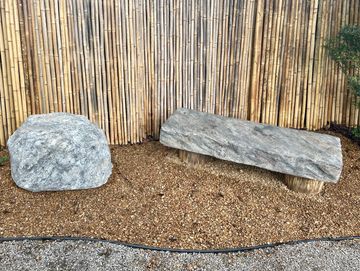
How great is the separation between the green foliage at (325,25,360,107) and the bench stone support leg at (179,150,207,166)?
1.63 m

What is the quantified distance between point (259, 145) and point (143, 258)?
139 centimetres

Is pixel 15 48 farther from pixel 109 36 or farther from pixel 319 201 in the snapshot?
pixel 319 201

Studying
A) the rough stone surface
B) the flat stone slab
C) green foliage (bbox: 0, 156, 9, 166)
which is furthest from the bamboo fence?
the rough stone surface

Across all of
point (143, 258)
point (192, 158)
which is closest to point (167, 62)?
point (192, 158)

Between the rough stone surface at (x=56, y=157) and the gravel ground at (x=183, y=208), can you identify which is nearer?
the gravel ground at (x=183, y=208)

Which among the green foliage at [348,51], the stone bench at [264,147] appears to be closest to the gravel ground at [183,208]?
the stone bench at [264,147]

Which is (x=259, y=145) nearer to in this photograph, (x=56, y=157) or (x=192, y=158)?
(x=192, y=158)

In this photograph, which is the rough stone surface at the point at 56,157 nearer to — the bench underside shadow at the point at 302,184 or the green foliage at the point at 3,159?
the green foliage at the point at 3,159

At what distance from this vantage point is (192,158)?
4.09 m

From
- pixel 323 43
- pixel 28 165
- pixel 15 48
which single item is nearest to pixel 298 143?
pixel 323 43

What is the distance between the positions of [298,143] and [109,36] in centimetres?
192

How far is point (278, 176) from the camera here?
4.06 meters

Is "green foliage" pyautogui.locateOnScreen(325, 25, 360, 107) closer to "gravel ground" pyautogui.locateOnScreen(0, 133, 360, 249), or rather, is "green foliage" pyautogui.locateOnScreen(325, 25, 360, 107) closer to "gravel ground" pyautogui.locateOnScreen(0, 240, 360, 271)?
"gravel ground" pyautogui.locateOnScreen(0, 133, 360, 249)

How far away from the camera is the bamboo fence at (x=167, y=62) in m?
3.98
